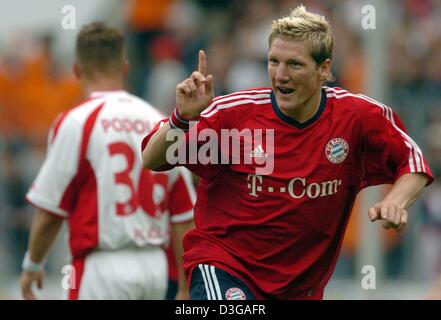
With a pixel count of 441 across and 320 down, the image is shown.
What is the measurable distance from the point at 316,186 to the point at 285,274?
526 millimetres

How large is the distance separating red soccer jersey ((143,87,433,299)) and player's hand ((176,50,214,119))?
40 cm

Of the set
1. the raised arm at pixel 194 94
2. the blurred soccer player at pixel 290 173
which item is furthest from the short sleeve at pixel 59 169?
the raised arm at pixel 194 94

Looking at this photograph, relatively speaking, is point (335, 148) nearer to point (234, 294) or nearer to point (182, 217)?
point (234, 294)

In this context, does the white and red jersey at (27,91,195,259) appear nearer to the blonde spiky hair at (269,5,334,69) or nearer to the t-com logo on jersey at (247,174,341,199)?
the t-com logo on jersey at (247,174,341,199)

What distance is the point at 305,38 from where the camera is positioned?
6.54 meters

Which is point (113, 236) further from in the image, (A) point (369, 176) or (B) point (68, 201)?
(A) point (369, 176)

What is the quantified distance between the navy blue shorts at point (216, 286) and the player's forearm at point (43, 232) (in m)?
1.45

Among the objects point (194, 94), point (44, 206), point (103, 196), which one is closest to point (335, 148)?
point (194, 94)

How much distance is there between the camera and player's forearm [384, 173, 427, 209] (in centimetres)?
637

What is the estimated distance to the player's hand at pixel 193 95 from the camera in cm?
612

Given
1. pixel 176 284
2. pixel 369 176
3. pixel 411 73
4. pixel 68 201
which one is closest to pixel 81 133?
pixel 68 201

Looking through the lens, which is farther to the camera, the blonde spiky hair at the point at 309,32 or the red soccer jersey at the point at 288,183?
the red soccer jersey at the point at 288,183

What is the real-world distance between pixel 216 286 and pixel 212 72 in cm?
793

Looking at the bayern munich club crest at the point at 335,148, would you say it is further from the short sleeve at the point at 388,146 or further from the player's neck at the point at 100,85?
the player's neck at the point at 100,85
